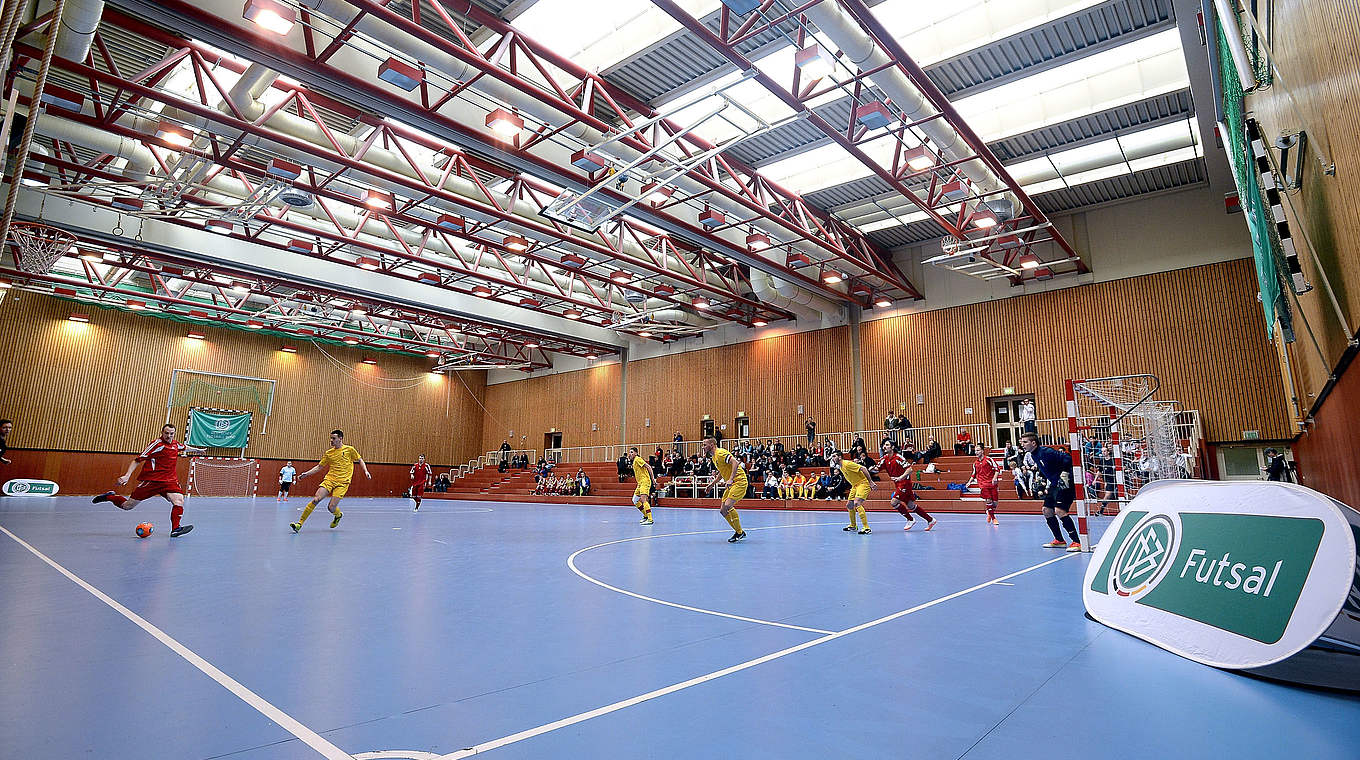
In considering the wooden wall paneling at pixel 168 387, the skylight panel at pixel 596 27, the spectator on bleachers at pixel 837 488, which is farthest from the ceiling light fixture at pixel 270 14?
the wooden wall paneling at pixel 168 387

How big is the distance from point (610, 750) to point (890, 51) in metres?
12.7

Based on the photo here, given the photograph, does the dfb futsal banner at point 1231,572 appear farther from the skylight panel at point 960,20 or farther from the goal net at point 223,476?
the goal net at point 223,476

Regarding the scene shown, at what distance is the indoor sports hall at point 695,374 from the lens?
3.21 m

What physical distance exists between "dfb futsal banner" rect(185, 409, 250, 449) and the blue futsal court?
30.8 m

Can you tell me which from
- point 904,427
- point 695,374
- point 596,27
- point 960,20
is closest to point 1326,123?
point 960,20

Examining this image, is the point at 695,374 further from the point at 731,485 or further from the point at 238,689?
the point at 238,689

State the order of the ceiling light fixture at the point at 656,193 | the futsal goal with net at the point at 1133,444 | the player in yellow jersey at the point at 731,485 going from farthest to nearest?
the futsal goal with net at the point at 1133,444 → the ceiling light fixture at the point at 656,193 → the player in yellow jersey at the point at 731,485

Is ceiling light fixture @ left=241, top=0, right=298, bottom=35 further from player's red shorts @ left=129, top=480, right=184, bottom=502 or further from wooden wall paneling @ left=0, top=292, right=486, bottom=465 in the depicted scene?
wooden wall paneling @ left=0, top=292, right=486, bottom=465

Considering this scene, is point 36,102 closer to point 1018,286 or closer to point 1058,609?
point 1058,609

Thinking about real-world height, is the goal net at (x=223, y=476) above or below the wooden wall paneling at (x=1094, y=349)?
below

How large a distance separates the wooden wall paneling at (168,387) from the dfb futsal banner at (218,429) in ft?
2.01

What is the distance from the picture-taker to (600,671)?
3.50 m

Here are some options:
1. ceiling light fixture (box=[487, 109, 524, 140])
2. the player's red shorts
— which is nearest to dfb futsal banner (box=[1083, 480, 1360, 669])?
the player's red shorts

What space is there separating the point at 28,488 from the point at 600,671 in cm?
3536
